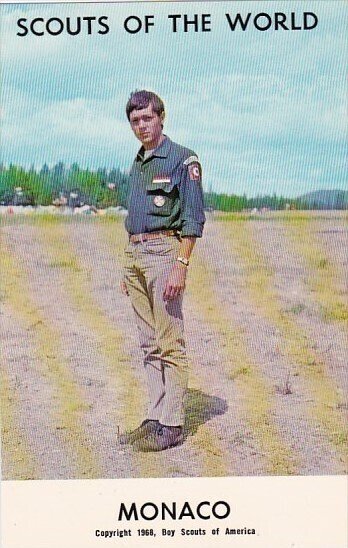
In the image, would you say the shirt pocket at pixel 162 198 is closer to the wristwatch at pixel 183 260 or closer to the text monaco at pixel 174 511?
the wristwatch at pixel 183 260

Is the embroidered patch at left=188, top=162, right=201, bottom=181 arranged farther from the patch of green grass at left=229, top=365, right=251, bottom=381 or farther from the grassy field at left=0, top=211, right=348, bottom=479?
the patch of green grass at left=229, top=365, right=251, bottom=381

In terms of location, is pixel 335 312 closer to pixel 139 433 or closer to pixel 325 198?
pixel 325 198

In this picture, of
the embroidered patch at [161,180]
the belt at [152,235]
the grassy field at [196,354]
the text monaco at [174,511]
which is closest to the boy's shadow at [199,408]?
the grassy field at [196,354]

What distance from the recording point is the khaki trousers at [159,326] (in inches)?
114

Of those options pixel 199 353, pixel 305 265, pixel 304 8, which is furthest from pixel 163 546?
pixel 304 8

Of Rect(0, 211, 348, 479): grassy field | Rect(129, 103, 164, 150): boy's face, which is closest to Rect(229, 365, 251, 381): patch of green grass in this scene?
Rect(0, 211, 348, 479): grassy field

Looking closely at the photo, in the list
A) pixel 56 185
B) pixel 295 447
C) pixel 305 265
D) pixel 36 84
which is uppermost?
pixel 36 84

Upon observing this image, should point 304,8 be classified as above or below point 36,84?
above

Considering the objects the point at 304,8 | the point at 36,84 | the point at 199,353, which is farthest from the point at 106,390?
the point at 304,8

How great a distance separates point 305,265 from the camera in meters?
3.06

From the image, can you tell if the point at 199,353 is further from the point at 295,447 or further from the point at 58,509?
the point at 58,509

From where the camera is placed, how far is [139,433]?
300 cm

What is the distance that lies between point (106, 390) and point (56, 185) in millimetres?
531

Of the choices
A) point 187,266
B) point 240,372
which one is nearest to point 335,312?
point 240,372
